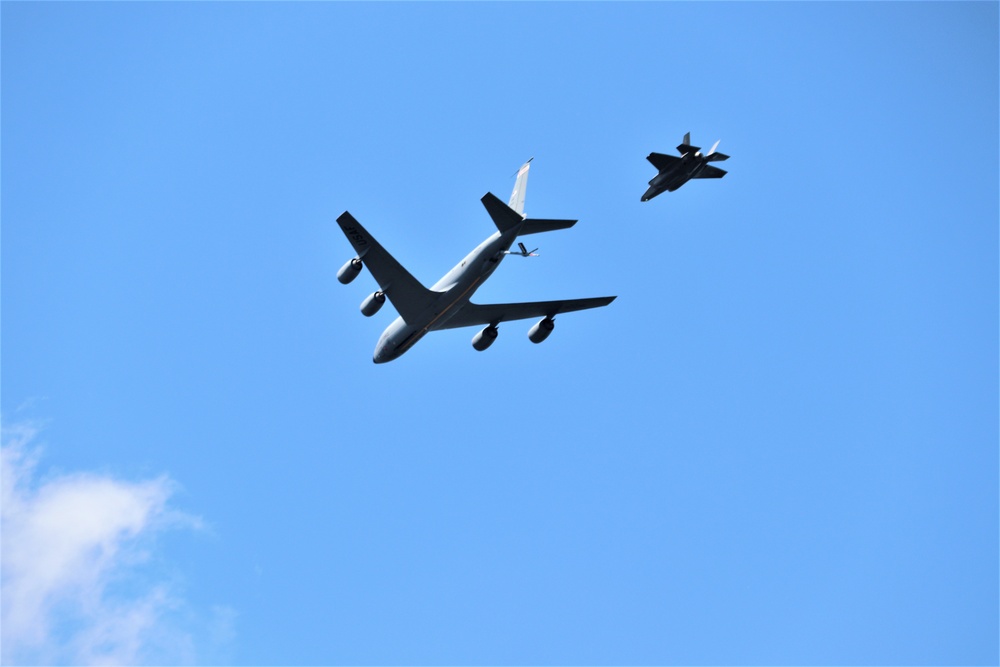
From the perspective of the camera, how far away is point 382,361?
38.8m

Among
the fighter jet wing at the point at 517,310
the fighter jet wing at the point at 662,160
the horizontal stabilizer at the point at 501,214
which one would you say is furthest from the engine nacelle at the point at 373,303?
the fighter jet wing at the point at 662,160

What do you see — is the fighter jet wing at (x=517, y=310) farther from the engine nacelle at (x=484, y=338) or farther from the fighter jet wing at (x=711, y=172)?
the fighter jet wing at (x=711, y=172)

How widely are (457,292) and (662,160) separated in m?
14.4

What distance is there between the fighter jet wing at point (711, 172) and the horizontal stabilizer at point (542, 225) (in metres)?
14.3

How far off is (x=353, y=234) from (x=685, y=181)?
18.6 metres

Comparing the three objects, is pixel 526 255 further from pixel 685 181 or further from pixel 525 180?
pixel 685 181


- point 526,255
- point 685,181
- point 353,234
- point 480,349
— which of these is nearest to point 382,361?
point 480,349

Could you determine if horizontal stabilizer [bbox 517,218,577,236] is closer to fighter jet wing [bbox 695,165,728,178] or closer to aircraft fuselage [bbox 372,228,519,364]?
aircraft fuselage [bbox 372,228,519,364]

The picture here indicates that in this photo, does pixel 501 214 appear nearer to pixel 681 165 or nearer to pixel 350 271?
pixel 350 271

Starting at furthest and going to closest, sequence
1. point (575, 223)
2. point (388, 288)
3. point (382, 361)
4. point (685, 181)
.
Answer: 1. point (685, 181)
2. point (382, 361)
3. point (388, 288)
4. point (575, 223)

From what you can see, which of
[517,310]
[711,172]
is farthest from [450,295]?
[711,172]

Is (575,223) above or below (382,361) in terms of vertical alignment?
below

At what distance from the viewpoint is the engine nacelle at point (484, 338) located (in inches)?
1555

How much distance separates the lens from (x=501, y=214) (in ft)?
105
